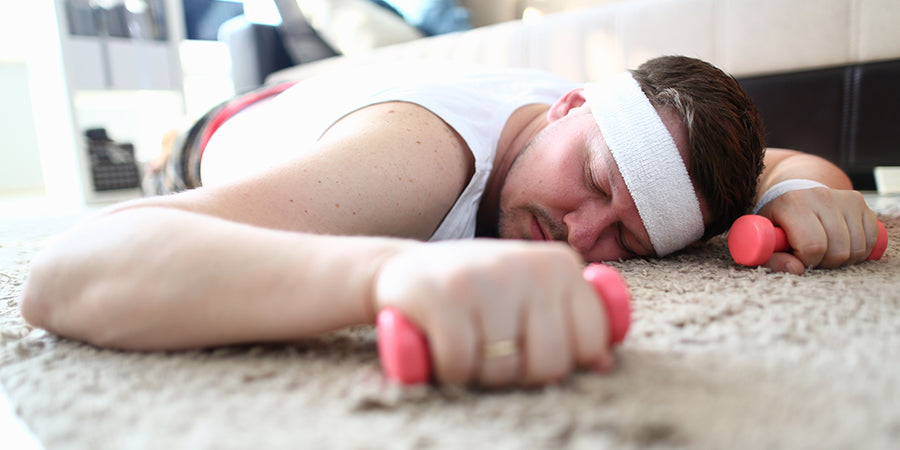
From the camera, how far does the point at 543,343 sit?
34 cm

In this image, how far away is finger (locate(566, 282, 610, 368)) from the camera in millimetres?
354

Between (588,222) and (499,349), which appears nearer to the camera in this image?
(499,349)

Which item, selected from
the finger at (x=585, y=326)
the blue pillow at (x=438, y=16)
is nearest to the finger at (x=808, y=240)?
the finger at (x=585, y=326)

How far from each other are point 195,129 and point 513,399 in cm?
138

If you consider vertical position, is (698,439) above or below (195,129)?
below

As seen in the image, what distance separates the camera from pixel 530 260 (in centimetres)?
35

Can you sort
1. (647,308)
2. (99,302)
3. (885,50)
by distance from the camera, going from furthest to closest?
(885,50) → (647,308) → (99,302)

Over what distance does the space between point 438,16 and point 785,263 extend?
6.57 feet

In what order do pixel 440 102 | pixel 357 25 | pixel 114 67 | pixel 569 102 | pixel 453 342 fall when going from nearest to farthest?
1. pixel 453 342
2. pixel 440 102
3. pixel 569 102
4. pixel 357 25
5. pixel 114 67

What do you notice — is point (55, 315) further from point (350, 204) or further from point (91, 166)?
point (91, 166)

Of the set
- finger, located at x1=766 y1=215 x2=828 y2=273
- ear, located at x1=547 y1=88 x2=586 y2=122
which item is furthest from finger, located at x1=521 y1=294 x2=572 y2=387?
ear, located at x1=547 y1=88 x2=586 y2=122

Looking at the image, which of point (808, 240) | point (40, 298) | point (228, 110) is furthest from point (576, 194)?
point (228, 110)

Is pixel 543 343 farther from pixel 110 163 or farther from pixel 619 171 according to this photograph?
pixel 110 163

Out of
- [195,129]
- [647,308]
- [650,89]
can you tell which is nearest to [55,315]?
[647,308]
